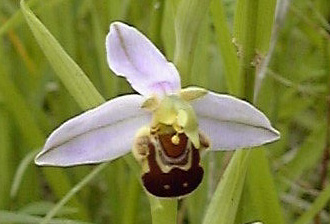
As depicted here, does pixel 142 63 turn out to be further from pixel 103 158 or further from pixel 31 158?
pixel 31 158

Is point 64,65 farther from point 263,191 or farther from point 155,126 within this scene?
point 263,191

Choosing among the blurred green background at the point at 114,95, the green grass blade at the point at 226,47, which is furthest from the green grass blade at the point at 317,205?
the green grass blade at the point at 226,47

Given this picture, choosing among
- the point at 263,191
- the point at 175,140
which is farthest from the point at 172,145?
the point at 263,191

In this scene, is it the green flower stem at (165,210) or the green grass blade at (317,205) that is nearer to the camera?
the green flower stem at (165,210)

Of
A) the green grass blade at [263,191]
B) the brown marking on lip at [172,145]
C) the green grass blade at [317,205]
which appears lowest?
the green grass blade at [317,205]

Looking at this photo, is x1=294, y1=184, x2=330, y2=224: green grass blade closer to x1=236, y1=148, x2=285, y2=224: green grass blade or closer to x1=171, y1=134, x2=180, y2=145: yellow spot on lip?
x1=236, y1=148, x2=285, y2=224: green grass blade

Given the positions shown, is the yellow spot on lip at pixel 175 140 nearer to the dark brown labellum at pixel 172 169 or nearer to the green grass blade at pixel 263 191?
the dark brown labellum at pixel 172 169

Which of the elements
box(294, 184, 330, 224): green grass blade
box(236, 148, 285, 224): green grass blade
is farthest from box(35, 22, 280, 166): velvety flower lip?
box(294, 184, 330, 224): green grass blade
